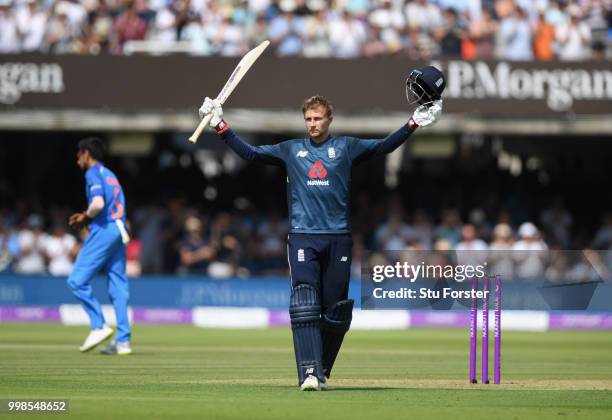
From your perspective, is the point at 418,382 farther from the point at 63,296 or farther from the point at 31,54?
the point at 31,54

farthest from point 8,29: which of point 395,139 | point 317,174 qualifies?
point 395,139

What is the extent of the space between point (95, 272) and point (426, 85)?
448cm

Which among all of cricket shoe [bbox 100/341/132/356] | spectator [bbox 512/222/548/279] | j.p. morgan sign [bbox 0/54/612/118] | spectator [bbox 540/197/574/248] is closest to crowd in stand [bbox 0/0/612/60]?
j.p. morgan sign [bbox 0/54/612/118]

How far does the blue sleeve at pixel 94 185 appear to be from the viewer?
38.8 feet

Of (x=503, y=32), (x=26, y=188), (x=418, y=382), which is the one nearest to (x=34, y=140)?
(x=26, y=188)

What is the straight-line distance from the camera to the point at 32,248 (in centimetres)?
2038

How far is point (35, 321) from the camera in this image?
62.7 ft

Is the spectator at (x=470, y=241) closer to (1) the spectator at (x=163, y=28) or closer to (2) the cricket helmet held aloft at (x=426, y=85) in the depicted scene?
(1) the spectator at (x=163, y=28)

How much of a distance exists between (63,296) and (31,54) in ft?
12.2

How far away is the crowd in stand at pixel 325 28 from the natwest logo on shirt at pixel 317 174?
38.1ft

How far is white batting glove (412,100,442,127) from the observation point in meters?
8.50

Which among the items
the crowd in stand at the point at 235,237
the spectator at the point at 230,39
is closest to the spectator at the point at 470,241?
the crowd in stand at the point at 235,237

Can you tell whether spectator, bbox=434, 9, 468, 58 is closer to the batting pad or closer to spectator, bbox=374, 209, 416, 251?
spectator, bbox=374, 209, 416, 251

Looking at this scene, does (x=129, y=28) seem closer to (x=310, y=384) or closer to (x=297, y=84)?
(x=297, y=84)
